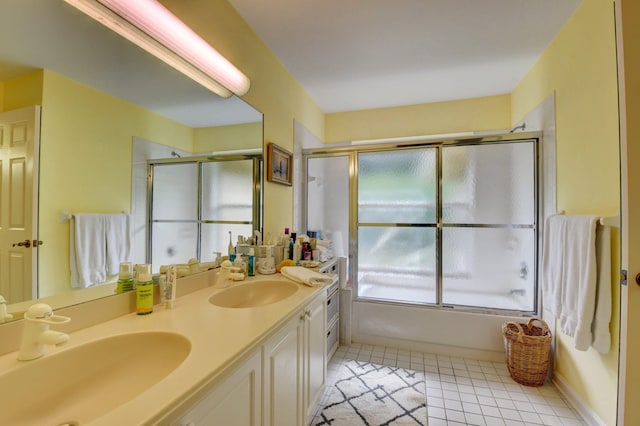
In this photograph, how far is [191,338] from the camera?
0.80m

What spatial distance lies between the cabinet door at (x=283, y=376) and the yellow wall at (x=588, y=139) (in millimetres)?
1635

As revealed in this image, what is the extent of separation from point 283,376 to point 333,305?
123 centimetres

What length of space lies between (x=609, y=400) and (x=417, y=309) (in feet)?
3.88

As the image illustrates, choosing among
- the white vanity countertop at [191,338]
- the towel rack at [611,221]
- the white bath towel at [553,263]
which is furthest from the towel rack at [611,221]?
the white vanity countertop at [191,338]

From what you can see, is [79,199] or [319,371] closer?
[79,199]

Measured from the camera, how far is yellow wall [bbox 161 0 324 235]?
1.44m

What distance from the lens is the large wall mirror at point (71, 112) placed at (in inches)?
29.9

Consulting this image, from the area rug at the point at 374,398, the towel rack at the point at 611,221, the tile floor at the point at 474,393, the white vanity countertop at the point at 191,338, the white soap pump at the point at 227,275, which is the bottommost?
the tile floor at the point at 474,393

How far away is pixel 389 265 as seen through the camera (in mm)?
2512

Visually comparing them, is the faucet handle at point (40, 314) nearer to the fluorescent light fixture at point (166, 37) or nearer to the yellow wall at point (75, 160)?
the yellow wall at point (75, 160)

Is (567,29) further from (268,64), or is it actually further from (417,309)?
(417,309)

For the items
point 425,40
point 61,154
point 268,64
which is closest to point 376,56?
point 425,40

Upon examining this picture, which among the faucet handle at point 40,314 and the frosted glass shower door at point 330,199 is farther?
the frosted glass shower door at point 330,199

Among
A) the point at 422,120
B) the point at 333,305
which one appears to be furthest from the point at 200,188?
the point at 422,120
